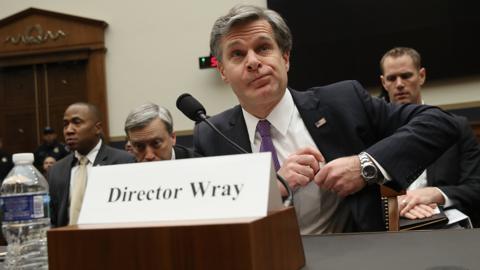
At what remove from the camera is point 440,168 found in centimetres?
265

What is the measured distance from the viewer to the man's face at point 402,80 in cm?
302

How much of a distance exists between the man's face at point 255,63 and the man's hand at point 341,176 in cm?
37

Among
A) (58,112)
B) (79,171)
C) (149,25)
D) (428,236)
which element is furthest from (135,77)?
(428,236)

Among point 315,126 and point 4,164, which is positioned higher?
point 315,126

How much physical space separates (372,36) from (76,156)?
3.47 meters

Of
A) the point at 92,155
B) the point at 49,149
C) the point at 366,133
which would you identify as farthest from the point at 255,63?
the point at 49,149

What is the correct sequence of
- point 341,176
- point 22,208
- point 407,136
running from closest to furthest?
1. point 22,208
2. point 341,176
3. point 407,136

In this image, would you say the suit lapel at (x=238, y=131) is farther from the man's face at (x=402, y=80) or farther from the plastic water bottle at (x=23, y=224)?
the man's face at (x=402, y=80)

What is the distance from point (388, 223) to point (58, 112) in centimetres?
617

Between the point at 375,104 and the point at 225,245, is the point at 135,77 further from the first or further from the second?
the point at 225,245

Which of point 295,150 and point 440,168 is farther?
point 440,168

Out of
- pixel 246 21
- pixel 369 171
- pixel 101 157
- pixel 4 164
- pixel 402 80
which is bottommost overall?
pixel 4 164

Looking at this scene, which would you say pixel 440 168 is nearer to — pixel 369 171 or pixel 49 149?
pixel 369 171

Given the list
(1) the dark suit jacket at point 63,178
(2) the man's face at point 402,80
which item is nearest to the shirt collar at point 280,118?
(2) the man's face at point 402,80
